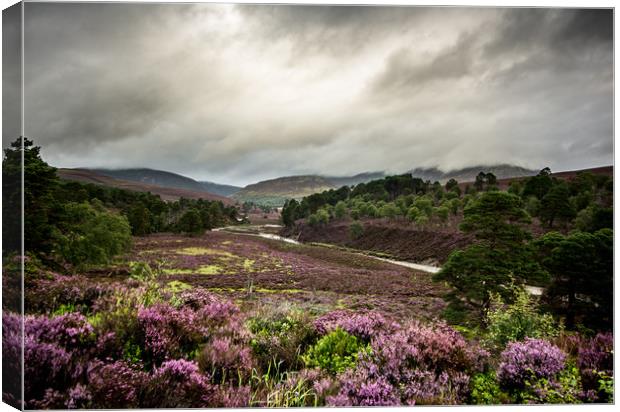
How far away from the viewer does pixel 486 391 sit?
3.73 meters

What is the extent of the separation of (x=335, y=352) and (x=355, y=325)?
1.74 feet

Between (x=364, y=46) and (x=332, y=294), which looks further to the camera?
(x=332, y=294)

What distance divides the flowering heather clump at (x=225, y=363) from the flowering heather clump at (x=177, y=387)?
0.20 metres

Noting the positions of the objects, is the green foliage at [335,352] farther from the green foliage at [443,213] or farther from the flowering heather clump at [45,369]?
the green foliage at [443,213]

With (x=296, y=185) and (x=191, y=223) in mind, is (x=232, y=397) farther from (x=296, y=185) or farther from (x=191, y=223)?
(x=191, y=223)

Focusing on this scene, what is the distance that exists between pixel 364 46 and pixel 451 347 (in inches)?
188

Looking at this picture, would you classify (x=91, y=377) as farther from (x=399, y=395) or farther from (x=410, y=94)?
(x=410, y=94)

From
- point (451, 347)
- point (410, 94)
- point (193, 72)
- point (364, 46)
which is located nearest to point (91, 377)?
point (451, 347)

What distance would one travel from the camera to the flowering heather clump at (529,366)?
365 cm

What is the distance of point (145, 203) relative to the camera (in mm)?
8984

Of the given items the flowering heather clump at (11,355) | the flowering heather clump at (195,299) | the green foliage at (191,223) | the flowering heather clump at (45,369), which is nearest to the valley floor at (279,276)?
the green foliage at (191,223)

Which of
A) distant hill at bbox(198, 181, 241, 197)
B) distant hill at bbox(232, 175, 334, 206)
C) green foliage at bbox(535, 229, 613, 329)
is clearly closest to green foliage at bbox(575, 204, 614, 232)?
green foliage at bbox(535, 229, 613, 329)

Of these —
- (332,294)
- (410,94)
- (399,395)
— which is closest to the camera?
(399,395)

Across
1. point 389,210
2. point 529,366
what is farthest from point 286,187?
point 529,366
